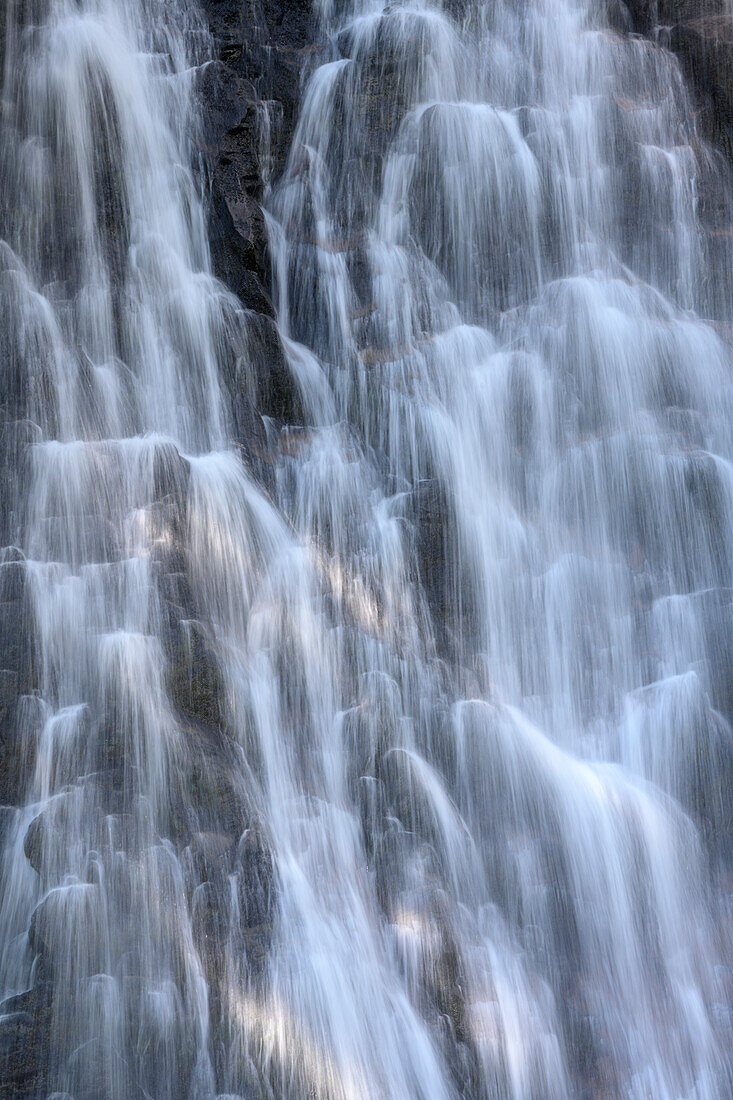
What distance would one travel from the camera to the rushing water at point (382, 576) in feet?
23.5

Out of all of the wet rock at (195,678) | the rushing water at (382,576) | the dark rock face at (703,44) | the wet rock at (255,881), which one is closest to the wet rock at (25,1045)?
the rushing water at (382,576)

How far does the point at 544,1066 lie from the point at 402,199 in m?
8.54

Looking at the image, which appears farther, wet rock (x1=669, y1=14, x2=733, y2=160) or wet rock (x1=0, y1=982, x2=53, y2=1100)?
wet rock (x1=669, y1=14, x2=733, y2=160)

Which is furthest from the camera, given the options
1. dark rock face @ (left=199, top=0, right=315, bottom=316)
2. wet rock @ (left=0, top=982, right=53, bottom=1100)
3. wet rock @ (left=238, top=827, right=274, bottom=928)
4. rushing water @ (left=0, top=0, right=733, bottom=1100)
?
dark rock face @ (left=199, top=0, right=315, bottom=316)

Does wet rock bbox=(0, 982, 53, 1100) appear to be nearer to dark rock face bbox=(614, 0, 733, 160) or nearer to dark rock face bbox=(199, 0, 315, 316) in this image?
dark rock face bbox=(199, 0, 315, 316)

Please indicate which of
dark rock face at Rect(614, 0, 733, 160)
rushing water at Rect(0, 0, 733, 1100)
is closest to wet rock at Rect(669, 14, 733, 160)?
dark rock face at Rect(614, 0, 733, 160)

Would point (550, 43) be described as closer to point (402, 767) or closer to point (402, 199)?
point (402, 199)

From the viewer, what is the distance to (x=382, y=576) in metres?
9.53

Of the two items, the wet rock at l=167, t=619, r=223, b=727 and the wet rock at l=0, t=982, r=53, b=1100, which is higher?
the wet rock at l=167, t=619, r=223, b=727

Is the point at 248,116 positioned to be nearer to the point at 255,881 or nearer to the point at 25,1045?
the point at 255,881

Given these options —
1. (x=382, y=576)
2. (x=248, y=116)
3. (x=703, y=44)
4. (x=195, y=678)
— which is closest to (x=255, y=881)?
(x=195, y=678)

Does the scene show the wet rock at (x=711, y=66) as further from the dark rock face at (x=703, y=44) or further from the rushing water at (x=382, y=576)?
the rushing water at (x=382, y=576)

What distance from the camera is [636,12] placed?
43.2 ft

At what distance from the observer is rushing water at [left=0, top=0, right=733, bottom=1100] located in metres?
7.15
